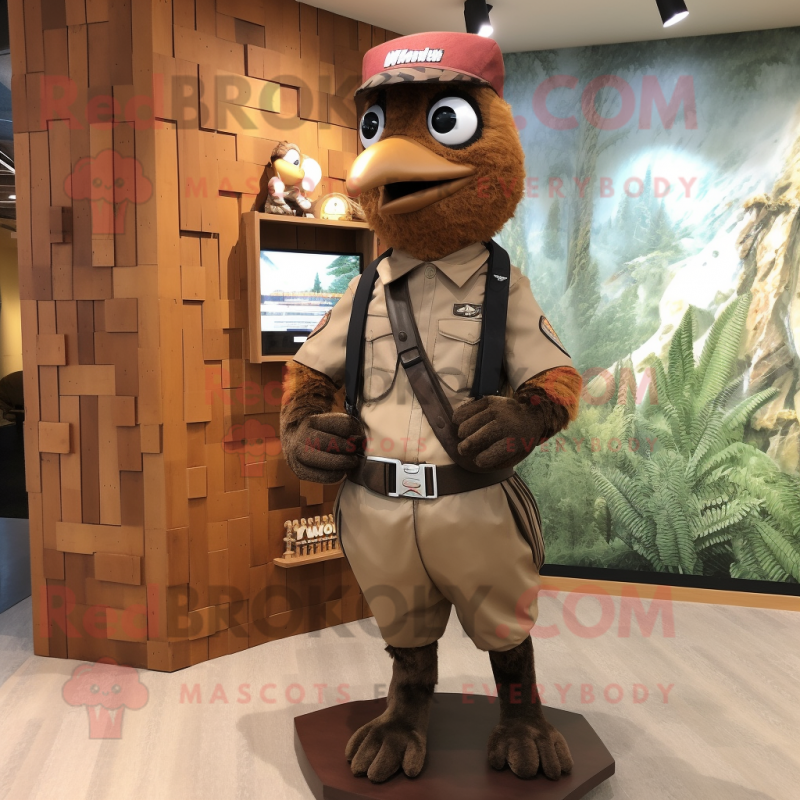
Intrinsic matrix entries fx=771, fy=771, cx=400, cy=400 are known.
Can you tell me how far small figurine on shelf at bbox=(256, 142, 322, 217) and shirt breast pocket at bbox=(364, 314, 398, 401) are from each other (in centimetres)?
107

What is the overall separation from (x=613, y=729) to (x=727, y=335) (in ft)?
5.76

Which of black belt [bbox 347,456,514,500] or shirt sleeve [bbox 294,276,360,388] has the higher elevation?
shirt sleeve [bbox 294,276,360,388]

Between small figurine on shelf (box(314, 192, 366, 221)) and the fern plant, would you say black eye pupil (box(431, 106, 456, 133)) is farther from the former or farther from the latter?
the fern plant

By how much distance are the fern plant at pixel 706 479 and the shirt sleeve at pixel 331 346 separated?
1.88 m

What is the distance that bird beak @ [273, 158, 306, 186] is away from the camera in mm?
2672

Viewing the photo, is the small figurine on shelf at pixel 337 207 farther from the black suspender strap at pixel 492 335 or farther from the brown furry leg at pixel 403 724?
the brown furry leg at pixel 403 724

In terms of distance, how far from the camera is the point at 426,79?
1.65 m

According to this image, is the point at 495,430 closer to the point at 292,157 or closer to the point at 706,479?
the point at 292,157

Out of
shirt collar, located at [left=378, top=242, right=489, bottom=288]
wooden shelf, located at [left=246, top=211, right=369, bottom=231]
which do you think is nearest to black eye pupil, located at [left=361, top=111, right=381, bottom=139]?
shirt collar, located at [left=378, top=242, right=489, bottom=288]

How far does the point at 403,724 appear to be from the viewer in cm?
193

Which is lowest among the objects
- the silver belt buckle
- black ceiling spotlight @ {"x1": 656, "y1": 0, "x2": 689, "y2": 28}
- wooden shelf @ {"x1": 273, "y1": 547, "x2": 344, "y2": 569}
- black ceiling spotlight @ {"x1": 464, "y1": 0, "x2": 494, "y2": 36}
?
wooden shelf @ {"x1": 273, "y1": 547, "x2": 344, "y2": 569}

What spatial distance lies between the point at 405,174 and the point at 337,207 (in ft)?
4.09

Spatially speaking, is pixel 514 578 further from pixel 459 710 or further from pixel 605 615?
pixel 605 615

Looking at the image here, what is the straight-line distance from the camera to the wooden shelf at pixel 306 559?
2838mm
